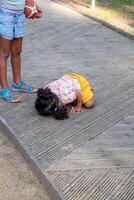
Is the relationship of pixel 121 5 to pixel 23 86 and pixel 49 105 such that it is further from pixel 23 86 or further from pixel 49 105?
pixel 49 105

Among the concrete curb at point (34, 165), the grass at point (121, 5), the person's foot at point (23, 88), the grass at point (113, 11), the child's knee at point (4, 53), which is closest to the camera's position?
the concrete curb at point (34, 165)

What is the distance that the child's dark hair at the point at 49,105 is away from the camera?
16.4 ft

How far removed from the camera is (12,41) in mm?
5551

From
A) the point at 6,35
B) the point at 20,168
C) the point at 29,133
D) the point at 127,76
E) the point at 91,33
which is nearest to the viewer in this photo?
the point at 20,168

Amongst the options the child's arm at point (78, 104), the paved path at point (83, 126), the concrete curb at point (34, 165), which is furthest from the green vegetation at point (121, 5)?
the concrete curb at point (34, 165)

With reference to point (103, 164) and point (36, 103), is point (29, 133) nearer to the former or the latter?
point (36, 103)

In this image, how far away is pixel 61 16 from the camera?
947 centimetres

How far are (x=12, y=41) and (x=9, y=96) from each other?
1.98 feet

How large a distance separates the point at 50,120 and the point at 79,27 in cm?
394

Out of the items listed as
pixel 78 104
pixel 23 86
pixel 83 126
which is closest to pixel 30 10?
pixel 23 86

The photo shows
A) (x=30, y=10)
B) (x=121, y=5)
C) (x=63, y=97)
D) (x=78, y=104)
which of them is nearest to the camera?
(x=63, y=97)

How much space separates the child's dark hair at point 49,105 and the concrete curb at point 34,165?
1.25 feet

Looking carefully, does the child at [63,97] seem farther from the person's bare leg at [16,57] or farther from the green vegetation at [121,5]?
the green vegetation at [121,5]

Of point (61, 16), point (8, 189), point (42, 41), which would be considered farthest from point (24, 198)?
point (61, 16)
